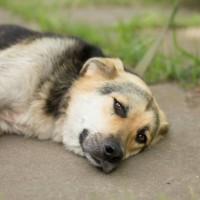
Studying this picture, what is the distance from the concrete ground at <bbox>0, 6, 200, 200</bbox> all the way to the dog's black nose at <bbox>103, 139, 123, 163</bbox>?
0.41 ft

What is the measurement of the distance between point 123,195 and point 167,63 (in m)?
2.76

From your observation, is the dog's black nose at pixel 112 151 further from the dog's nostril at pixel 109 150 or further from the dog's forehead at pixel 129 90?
the dog's forehead at pixel 129 90

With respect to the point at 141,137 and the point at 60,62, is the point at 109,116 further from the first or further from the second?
the point at 60,62

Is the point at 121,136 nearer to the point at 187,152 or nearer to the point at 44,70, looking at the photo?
the point at 187,152

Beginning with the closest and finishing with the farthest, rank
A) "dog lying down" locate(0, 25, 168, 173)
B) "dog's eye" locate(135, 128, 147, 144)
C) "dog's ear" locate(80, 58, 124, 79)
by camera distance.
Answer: "dog lying down" locate(0, 25, 168, 173) → "dog's eye" locate(135, 128, 147, 144) → "dog's ear" locate(80, 58, 124, 79)

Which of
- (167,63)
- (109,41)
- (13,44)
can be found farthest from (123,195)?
(109,41)

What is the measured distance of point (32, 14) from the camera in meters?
7.56

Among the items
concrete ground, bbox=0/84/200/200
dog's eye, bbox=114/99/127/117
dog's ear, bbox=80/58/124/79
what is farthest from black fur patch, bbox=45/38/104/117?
dog's eye, bbox=114/99/127/117

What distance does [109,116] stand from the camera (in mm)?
3559

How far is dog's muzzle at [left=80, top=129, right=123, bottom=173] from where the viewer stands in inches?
132

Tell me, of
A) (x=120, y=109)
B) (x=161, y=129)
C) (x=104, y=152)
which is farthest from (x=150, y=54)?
(x=104, y=152)

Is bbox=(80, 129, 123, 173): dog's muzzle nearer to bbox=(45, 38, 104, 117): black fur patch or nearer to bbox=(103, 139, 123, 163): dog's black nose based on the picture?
bbox=(103, 139, 123, 163): dog's black nose

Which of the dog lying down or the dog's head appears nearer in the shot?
the dog's head

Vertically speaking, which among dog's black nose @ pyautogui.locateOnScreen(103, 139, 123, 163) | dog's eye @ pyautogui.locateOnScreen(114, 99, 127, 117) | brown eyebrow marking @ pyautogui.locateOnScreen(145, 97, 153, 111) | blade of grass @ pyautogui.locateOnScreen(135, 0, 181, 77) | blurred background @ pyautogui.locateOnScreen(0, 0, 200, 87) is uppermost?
dog's eye @ pyautogui.locateOnScreen(114, 99, 127, 117)
